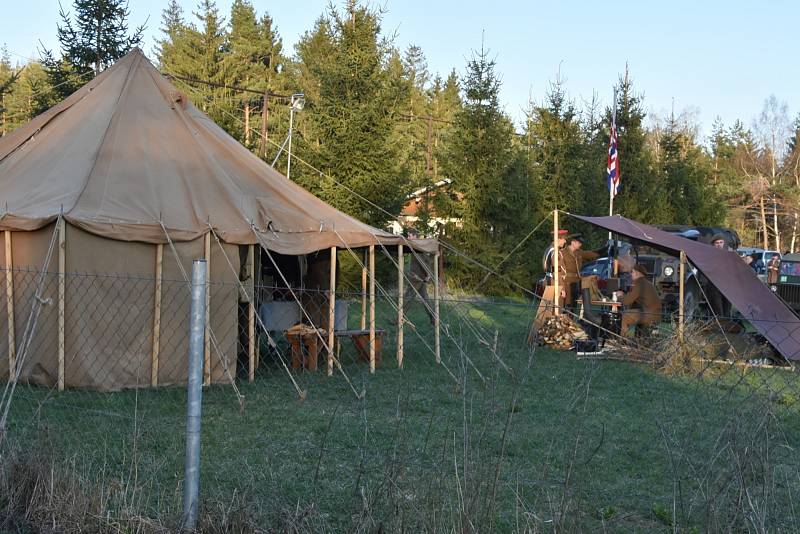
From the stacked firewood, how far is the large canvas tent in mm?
3434

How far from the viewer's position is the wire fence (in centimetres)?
421

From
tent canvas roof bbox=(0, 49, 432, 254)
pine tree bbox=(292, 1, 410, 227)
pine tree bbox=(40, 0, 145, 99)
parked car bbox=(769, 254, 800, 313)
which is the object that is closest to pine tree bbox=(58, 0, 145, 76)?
pine tree bbox=(40, 0, 145, 99)

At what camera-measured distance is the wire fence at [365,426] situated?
166 inches

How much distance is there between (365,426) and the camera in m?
5.12

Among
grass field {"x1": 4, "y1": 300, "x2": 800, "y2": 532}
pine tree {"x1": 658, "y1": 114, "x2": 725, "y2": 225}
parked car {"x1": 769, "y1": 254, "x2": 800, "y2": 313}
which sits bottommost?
grass field {"x1": 4, "y1": 300, "x2": 800, "y2": 532}

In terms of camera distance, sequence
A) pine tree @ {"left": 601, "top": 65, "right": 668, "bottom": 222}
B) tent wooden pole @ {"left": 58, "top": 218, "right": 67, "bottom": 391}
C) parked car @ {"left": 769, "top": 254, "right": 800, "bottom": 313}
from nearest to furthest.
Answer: tent wooden pole @ {"left": 58, "top": 218, "right": 67, "bottom": 391}
parked car @ {"left": 769, "top": 254, "right": 800, "bottom": 313}
pine tree @ {"left": 601, "top": 65, "right": 668, "bottom": 222}

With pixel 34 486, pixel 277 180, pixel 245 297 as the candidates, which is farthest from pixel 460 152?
pixel 34 486

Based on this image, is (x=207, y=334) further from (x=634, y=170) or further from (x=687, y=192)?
(x=687, y=192)

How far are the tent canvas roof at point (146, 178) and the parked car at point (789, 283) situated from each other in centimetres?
936

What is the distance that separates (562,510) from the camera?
3.76m

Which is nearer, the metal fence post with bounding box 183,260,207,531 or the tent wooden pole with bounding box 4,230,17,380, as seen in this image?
the metal fence post with bounding box 183,260,207,531

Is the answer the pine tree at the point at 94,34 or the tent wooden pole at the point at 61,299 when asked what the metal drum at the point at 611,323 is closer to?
the tent wooden pole at the point at 61,299

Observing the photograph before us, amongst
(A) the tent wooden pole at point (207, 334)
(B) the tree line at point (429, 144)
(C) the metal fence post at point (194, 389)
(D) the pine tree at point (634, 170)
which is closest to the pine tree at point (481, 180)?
(B) the tree line at point (429, 144)

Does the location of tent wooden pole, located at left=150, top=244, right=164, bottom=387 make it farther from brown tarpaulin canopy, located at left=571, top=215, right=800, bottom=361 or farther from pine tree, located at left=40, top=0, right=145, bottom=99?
pine tree, located at left=40, top=0, right=145, bottom=99
